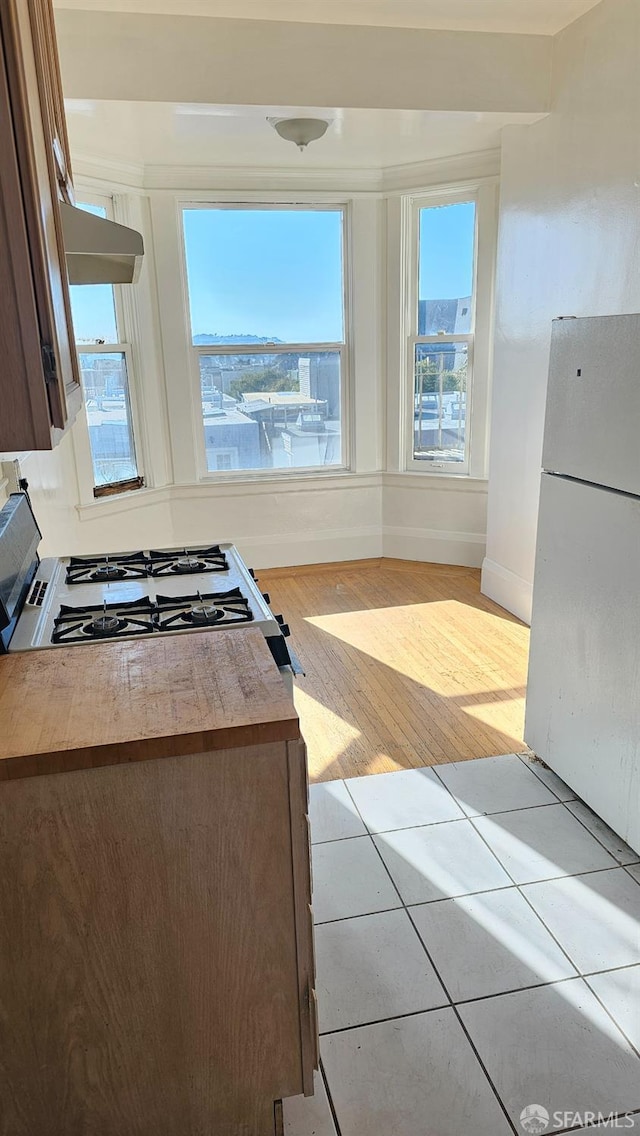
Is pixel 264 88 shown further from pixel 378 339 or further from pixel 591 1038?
pixel 591 1038

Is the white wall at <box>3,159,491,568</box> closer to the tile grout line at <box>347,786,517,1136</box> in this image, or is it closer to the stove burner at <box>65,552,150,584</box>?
the stove burner at <box>65,552,150,584</box>

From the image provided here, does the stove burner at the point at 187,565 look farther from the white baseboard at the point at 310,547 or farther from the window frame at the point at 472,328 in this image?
the window frame at the point at 472,328

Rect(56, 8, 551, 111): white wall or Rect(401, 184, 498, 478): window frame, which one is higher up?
Rect(56, 8, 551, 111): white wall

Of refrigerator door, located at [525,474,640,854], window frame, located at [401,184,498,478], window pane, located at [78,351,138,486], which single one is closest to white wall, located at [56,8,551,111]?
window frame, located at [401,184,498,478]

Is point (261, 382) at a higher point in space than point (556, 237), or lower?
lower

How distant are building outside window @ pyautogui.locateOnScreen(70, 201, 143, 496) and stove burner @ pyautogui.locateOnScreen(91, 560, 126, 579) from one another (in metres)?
2.28

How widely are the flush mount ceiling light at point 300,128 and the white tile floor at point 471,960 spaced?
9.30 ft

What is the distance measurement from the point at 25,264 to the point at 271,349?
362cm

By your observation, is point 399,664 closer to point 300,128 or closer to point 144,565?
point 144,565

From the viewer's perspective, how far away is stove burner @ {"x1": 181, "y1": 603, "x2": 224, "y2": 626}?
1586 mm

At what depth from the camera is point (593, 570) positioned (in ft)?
7.01

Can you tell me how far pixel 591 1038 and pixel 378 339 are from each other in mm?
3986

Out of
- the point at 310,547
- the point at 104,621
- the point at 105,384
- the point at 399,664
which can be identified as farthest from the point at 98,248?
the point at 310,547

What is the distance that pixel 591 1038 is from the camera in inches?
62.4
